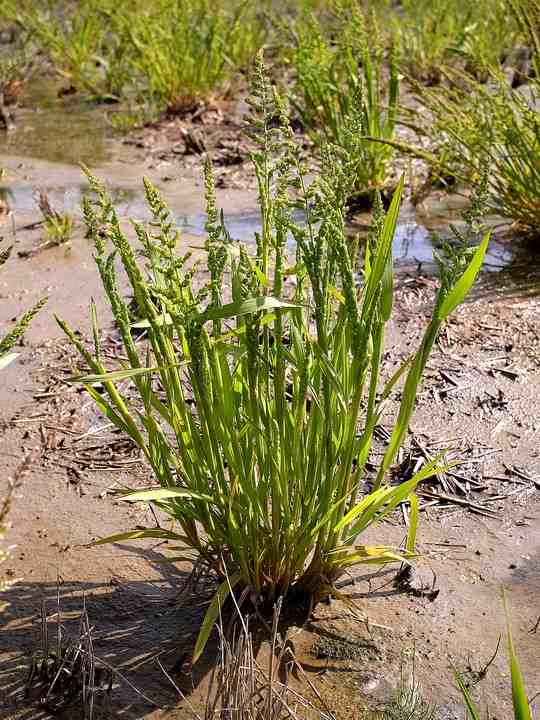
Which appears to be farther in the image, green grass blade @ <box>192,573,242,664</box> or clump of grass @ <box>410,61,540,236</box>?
clump of grass @ <box>410,61,540,236</box>

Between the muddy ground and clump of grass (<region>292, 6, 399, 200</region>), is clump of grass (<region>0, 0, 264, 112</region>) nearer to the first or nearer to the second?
clump of grass (<region>292, 6, 399, 200</region>)

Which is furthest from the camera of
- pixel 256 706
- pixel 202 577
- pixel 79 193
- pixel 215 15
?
pixel 215 15

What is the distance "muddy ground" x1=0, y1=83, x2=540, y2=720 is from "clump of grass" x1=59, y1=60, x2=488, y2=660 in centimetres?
17

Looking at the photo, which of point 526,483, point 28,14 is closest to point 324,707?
point 526,483

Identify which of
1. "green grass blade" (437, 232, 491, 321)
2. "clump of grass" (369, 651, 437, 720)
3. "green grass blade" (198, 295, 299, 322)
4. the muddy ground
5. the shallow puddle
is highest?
"green grass blade" (198, 295, 299, 322)

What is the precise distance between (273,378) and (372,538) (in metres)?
0.73

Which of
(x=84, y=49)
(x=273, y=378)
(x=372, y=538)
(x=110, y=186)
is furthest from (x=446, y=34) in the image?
(x=273, y=378)

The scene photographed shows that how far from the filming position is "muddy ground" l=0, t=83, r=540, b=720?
1.85m

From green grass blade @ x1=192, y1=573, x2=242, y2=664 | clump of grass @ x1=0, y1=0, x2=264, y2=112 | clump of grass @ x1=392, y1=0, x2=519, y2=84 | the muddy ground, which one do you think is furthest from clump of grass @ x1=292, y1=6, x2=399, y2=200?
green grass blade @ x1=192, y1=573, x2=242, y2=664

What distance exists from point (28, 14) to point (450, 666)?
23.4 feet

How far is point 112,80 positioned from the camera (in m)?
6.81

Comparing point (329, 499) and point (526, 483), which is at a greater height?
point (329, 499)

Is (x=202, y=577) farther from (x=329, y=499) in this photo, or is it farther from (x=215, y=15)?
(x=215, y=15)

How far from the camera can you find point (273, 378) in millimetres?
1784
